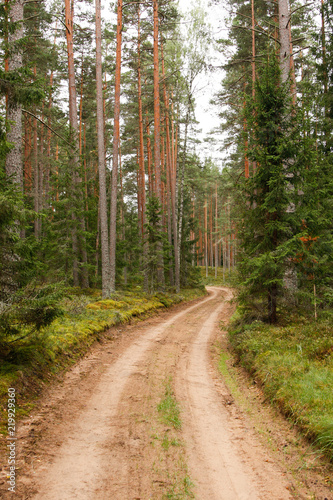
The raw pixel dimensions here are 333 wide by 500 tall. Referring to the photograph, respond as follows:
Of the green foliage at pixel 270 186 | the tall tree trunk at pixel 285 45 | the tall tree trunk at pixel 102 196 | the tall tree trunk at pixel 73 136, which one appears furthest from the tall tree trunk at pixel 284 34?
the tall tree trunk at pixel 73 136

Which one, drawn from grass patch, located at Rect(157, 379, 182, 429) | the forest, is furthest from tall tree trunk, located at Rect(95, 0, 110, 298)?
grass patch, located at Rect(157, 379, 182, 429)

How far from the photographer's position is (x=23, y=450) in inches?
150

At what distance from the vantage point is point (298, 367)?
5.79 meters

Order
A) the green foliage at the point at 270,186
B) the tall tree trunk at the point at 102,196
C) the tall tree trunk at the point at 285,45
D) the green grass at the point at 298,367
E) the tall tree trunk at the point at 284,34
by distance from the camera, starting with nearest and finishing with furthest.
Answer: the green grass at the point at 298,367 < the green foliage at the point at 270,186 < the tall tree trunk at the point at 285,45 < the tall tree trunk at the point at 284,34 < the tall tree trunk at the point at 102,196

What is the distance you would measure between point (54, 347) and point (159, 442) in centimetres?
379

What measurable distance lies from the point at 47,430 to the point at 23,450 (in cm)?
56

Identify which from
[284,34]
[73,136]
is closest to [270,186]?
[284,34]

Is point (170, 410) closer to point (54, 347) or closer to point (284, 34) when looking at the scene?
point (54, 347)

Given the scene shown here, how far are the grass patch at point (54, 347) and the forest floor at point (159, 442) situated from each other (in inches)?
12.4

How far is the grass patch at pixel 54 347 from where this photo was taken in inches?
202

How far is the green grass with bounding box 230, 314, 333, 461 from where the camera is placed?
4320 millimetres

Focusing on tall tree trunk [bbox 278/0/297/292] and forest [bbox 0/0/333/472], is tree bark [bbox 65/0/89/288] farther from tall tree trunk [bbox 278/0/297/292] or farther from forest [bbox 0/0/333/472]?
tall tree trunk [bbox 278/0/297/292]

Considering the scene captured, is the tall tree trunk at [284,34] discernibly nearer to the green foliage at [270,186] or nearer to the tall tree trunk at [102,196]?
the green foliage at [270,186]

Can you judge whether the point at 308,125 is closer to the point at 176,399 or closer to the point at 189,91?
the point at 176,399
